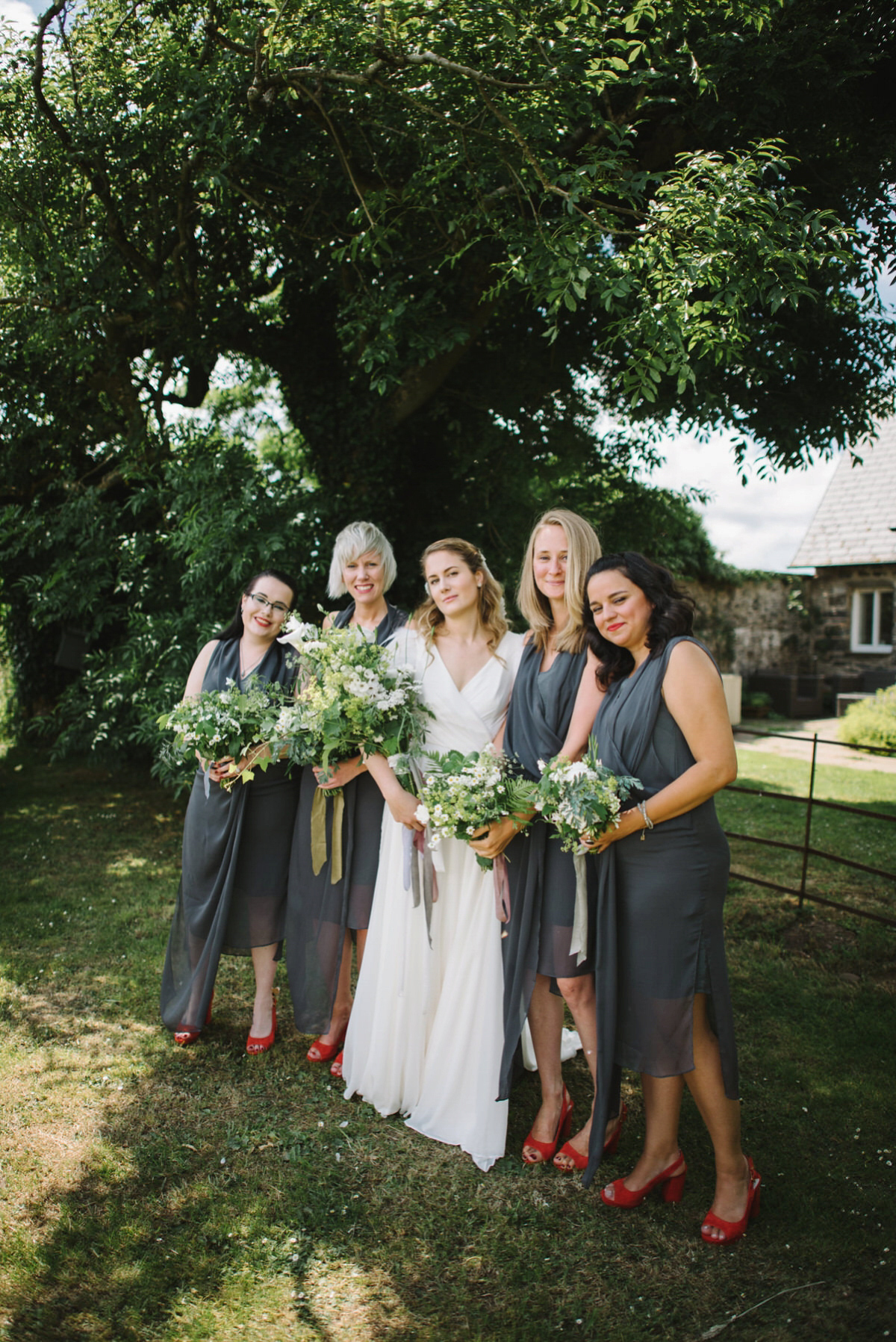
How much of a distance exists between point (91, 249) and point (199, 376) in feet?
7.92

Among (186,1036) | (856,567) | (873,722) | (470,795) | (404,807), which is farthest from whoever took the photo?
(856,567)

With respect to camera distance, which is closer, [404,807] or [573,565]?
[573,565]

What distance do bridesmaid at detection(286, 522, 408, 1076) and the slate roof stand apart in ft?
60.4

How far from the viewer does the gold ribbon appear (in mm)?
3748

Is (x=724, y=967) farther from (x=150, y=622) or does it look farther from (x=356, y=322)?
(x=150, y=622)

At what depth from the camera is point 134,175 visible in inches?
267

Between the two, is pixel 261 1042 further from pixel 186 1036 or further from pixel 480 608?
pixel 480 608

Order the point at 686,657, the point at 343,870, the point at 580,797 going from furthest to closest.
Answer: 1. the point at 343,870
2. the point at 686,657
3. the point at 580,797

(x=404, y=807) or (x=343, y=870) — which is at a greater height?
(x=404, y=807)

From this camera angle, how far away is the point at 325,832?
149 inches

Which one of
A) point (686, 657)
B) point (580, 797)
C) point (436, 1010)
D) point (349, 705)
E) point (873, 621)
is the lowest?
point (436, 1010)

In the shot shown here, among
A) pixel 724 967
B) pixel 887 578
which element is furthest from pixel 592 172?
pixel 887 578

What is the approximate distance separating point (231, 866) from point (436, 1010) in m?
1.22

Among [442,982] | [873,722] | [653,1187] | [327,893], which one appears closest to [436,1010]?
[442,982]
